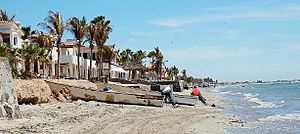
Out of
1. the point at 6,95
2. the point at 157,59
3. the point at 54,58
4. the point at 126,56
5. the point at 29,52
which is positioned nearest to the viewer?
the point at 6,95

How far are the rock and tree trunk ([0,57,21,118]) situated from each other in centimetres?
422

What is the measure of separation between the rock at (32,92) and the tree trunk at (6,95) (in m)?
4.22

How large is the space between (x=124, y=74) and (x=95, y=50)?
13.0m

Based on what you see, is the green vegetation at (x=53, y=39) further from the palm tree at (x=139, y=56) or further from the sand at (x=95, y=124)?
the palm tree at (x=139, y=56)

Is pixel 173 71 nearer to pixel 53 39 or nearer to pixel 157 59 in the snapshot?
pixel 157 59

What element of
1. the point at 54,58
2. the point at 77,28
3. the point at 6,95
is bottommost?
the point at 6,95

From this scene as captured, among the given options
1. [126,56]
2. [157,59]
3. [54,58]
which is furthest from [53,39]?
[157,59]

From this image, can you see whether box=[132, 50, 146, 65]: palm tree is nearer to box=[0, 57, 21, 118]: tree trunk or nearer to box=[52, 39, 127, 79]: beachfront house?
box=[52, 39, 127, 79]: beachfront house

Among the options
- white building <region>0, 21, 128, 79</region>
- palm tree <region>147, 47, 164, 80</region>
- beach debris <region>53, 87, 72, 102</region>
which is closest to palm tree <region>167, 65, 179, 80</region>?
palm tree <region>147, 47, 164, 80</region>

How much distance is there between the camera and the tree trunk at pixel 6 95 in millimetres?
15984

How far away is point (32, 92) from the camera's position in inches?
875

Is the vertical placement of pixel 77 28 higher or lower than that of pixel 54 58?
higher

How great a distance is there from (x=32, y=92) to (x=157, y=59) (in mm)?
97214

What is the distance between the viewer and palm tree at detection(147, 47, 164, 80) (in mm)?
117894
